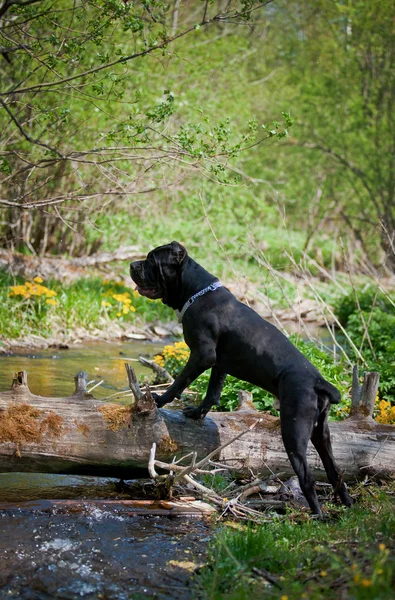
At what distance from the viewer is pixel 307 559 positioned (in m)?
3.86

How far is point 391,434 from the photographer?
597 cm

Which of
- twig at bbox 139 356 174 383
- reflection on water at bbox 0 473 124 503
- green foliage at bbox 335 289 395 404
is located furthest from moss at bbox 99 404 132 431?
green foliage at bbox 335 289 395 404

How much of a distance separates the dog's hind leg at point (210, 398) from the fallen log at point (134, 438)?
0.28 ft

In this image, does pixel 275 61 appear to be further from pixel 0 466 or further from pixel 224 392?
pixel 0 466

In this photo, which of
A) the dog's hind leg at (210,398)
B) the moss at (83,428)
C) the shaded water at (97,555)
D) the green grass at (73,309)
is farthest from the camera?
the green grass at (73,309)

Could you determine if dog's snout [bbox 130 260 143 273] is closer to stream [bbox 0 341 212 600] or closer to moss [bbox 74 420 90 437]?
moss [bbox 74 420 90 437]

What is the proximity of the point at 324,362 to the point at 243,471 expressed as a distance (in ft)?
8.97

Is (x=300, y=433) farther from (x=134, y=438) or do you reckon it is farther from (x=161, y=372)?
(x=161, y=372)

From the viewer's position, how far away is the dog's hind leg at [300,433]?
510 cm

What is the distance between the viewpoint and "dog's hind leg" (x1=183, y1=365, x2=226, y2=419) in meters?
5.60

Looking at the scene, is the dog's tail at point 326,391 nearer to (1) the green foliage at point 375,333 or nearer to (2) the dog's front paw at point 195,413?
(2) the dog's front paw at point 195,413

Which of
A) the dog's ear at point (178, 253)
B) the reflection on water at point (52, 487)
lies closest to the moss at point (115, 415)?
the reflection on water at point (52, 487)

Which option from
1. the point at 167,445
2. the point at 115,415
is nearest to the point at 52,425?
the point at 115,415

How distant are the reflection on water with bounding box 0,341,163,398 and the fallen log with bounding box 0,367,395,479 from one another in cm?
274
